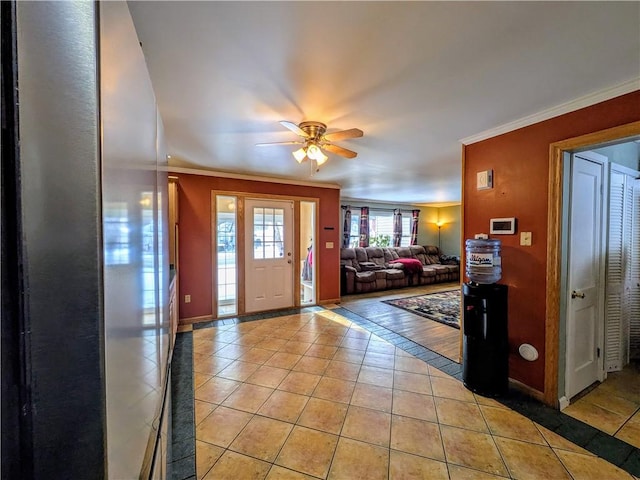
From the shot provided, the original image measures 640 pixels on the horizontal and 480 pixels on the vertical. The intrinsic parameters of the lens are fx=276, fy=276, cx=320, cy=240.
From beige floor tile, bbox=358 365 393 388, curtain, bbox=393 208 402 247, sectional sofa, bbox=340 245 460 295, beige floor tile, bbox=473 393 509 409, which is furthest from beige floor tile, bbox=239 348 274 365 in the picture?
curtain, bbox=393 208 402 247

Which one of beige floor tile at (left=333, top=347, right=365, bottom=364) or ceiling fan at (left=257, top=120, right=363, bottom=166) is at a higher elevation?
ceiling fan at (left=257, top=120, right=363, bottom=166)

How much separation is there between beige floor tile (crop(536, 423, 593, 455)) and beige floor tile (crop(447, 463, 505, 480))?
559 millimetres

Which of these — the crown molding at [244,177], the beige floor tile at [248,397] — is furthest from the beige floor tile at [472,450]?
the crown molding at [244,177]

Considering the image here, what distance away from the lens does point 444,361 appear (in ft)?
9.55

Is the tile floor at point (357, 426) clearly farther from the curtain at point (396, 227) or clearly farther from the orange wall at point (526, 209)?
the curtain at point (396, 227)

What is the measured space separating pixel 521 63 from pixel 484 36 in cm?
41

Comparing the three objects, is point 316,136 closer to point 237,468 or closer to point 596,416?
point 237,468

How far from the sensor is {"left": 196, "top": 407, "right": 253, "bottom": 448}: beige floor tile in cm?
183

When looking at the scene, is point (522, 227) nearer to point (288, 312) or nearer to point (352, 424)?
point (352, 424)

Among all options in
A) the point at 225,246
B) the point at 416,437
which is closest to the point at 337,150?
the point at 416,437

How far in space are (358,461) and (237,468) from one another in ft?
2.35

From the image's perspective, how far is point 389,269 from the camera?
6.95 m

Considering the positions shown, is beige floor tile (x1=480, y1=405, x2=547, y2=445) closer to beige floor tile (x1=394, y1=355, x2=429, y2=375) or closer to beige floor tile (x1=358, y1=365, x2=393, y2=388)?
beige floor tile (x1=394, y1=355, x2=429, y2=375)

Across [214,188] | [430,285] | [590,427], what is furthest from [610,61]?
[430,285]
